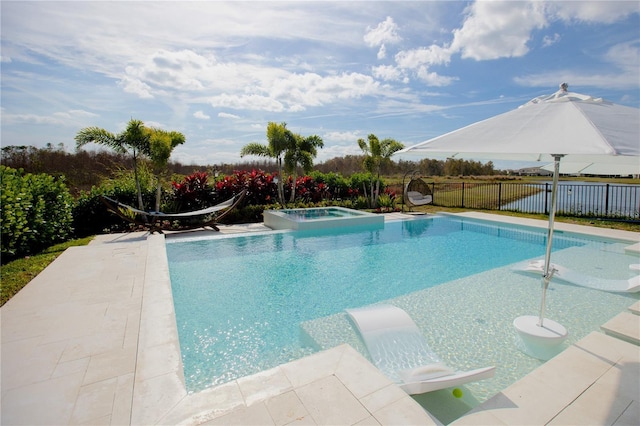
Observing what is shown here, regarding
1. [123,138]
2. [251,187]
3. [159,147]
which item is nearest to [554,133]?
[159,147]

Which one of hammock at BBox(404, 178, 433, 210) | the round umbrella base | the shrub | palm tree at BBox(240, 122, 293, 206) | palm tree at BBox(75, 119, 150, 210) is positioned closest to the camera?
the round umbrella base

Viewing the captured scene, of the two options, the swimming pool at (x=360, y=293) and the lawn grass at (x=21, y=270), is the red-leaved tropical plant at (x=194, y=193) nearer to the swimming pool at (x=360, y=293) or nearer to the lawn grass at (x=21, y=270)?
the swimming pool at (x=360, y=293)

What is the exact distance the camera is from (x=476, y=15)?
6496mm

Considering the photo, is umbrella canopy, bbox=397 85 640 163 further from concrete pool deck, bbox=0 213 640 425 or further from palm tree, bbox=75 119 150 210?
palm tree, bbox=75 119 150 210

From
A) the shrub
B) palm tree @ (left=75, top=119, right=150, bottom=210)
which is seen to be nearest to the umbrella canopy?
the shrub

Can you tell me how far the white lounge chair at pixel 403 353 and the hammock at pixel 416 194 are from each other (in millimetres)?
9361

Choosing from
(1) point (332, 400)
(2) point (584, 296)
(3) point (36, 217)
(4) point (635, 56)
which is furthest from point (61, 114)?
(4) point (635, 56)

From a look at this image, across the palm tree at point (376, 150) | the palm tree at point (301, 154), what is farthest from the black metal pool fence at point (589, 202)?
the palm tree at point (301, 154)

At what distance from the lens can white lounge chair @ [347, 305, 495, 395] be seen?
240cm

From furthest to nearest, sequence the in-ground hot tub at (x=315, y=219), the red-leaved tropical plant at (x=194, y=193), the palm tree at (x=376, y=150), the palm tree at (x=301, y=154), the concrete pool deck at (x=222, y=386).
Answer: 1. the palm tree at (x=376, y=150)
2. the palm tree at (x=301, y=154)
3. the red-leaved tropical plant at (x=194, y=193)
4. the in-ground hot tub at (x=315, y=219)
5. the concrete pool deck at (x=222, y=386)

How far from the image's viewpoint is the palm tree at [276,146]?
11.5 meters

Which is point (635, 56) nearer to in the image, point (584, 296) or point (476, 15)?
point (476, 15)

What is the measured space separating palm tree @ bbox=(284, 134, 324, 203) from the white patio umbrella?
358 inches

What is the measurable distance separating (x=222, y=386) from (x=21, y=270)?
4.93 metres
